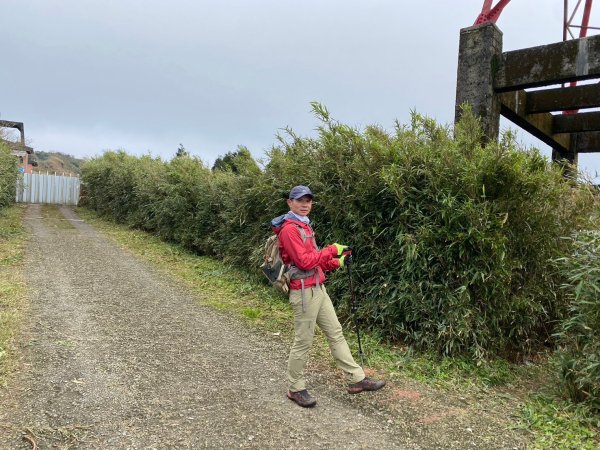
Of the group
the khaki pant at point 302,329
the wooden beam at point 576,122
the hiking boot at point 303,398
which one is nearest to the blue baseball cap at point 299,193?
the khaki pant at point 302,329

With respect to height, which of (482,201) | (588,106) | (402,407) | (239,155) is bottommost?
(402,407)

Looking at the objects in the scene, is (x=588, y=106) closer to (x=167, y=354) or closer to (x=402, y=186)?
(x=402, y=186)

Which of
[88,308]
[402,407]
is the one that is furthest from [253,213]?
[402,407]

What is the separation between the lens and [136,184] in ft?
53.4

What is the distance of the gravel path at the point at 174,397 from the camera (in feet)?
10.7

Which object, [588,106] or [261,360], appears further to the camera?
[588,106]

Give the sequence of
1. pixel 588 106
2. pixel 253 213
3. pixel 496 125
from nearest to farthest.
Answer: pixel 496 125
pixel 588 106
pixel 253 213

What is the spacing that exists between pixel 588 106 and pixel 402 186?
4757mm

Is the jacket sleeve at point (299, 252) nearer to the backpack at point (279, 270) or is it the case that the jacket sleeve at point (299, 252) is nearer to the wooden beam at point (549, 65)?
the backpack at point (279, 270)

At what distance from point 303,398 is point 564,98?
724 centimetres

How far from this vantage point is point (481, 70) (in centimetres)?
723

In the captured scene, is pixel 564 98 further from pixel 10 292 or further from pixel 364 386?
pixel 10 292

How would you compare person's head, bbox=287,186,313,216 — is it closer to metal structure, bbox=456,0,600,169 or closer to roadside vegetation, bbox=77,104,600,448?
roadside vegetation, bbox=77,104,600,448

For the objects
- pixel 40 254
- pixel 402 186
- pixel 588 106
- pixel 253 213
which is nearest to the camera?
pixel 402 186
